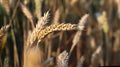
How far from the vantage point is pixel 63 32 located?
1273 mm

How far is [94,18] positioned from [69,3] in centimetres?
28

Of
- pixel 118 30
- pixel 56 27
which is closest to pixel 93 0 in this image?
pixel 118 30

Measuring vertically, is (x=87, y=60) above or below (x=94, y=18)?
below

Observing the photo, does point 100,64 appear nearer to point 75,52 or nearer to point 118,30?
point 75,52

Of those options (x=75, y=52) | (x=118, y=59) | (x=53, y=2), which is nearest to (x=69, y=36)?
(x=75, y=52)

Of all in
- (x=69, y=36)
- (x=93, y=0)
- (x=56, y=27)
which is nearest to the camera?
(x=56, y=27)

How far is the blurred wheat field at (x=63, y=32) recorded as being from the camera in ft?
3.22

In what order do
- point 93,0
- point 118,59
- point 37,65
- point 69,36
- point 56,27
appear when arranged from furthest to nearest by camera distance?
point 93,0 → point 118,59 → point 69,36 → point 56,27 → point 37,65

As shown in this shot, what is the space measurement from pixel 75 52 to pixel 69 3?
0.76ft

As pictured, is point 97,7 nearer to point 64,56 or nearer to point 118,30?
point 118,30

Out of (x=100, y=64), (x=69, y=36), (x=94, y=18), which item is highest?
(x=94, y=18)

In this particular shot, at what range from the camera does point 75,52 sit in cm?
143

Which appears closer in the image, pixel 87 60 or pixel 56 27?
pixel 56 27

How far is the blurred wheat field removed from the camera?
981 mm
